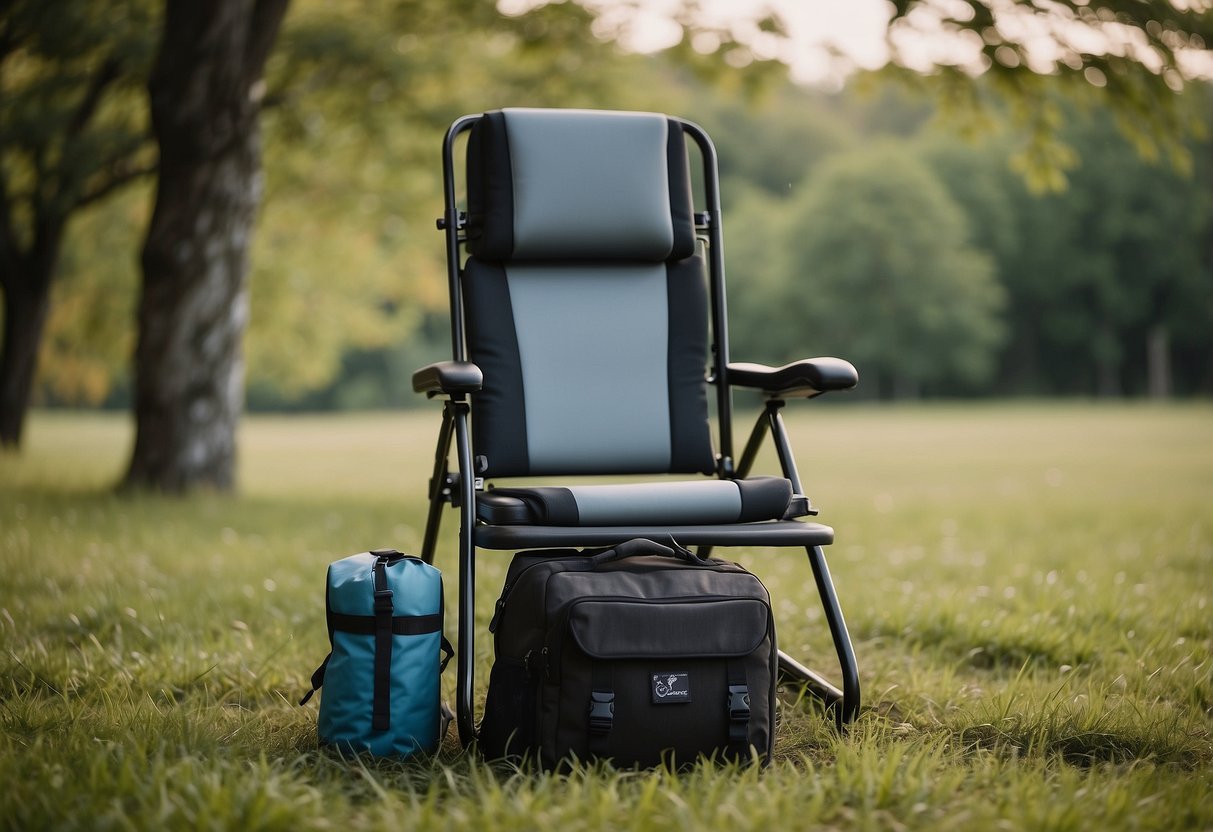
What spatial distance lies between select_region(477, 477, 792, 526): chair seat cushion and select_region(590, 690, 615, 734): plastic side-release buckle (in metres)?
0.36

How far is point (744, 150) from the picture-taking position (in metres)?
47.2

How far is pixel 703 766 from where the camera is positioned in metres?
2.17

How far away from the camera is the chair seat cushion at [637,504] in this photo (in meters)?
2.38

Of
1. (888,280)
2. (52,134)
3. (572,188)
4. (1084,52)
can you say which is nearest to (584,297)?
(572,188)

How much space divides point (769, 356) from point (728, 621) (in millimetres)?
37557

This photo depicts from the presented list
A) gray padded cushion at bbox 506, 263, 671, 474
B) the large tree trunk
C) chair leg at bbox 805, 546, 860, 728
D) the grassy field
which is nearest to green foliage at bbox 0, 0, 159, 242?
the large tree trunk

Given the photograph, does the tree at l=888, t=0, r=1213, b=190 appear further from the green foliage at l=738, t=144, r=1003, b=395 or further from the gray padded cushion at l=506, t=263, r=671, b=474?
the green foliage at l=738, t=144, r=1003, b=395

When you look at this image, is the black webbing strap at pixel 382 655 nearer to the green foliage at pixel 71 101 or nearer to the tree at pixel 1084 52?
the tree at pixel 1084 52

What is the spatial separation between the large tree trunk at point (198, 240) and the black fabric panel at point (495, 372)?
4.52 metres

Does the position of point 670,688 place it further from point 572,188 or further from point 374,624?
point 572,188

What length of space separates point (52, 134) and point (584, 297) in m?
8.37

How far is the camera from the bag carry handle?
7.82ft

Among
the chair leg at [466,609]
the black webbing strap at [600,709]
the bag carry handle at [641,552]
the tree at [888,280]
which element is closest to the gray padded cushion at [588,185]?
the chair leg at [466,609]

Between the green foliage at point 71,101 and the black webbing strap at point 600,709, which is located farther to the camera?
the green foliage at point 71,101
